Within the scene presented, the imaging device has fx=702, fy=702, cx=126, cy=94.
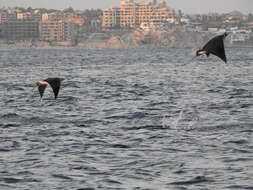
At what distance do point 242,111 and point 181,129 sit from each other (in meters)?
6.60

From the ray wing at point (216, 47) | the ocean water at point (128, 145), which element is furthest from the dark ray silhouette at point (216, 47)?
the ocean water at point (128, 145)

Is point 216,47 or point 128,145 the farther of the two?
point 128,145

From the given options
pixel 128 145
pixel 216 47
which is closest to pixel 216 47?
pixel 216 47

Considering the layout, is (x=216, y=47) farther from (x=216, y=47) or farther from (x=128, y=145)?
(x=128, y=145)

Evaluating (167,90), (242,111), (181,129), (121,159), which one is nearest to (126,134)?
(181,129)

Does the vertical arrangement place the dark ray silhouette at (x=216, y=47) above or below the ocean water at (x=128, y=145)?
above

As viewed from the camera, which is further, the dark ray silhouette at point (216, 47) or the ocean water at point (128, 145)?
the ocean water at point (128, 145)

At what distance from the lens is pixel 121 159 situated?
62.6ft

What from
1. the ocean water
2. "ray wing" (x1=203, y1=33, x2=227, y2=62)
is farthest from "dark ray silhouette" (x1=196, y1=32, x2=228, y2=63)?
the ocean water

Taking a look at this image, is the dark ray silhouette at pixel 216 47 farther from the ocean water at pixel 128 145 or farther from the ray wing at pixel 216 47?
the ocean water at pixel 128 145

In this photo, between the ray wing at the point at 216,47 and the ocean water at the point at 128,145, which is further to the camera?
the ocean water at the point at 128,145

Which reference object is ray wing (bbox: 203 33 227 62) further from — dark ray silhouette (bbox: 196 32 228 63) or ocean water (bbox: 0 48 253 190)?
ocean water (bbox: 0 48 253 190)

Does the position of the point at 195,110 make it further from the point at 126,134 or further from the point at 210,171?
the point at 210,171

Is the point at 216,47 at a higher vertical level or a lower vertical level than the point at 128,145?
higher
